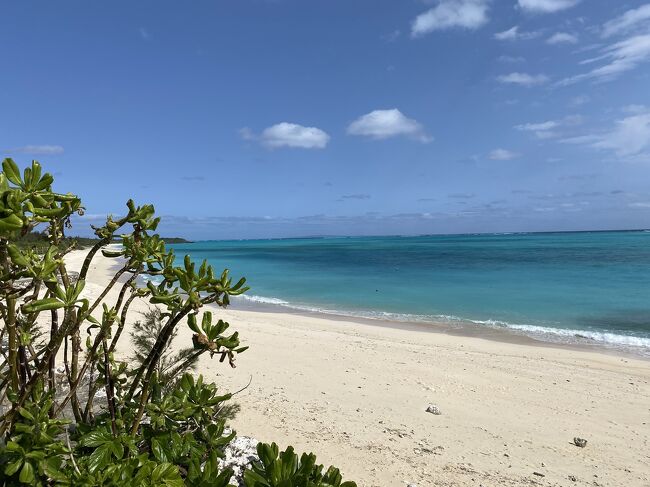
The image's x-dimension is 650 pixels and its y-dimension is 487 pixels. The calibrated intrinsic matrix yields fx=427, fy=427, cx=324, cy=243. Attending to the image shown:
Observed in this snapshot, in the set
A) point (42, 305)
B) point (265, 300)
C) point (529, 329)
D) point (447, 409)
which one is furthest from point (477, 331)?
point (42, 305)

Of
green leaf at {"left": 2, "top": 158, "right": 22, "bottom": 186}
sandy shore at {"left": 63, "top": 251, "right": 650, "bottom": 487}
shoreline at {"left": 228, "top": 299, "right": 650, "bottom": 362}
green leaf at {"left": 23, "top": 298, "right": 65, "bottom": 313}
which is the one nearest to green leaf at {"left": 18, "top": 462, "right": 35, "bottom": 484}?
green leaf at {"left": 23, "top": 298, "right": 65, "bottom": 313}

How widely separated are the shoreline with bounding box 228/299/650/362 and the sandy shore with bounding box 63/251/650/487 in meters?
0.81

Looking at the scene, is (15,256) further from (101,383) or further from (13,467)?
(101,383)

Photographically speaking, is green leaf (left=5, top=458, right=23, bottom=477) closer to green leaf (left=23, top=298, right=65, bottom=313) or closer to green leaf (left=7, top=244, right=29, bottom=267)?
green leaf (left=23, top=298, right=65, bottom=313)

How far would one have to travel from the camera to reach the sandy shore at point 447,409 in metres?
3.71

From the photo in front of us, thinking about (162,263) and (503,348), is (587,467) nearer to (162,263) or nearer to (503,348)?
(162,263)

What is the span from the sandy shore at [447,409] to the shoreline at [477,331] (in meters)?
0.81

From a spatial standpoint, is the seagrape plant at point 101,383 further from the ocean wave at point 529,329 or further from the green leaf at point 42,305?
the ocean wave at point 529,329

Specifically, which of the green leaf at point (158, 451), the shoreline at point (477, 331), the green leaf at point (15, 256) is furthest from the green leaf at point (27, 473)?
the shoreline at point (477, 331)

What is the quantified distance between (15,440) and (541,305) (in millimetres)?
17929

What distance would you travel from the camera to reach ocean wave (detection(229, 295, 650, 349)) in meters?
10.9

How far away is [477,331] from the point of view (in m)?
12.1

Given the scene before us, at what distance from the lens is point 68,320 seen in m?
1.54

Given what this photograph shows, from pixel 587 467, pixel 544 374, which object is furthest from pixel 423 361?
pixel 587 467
